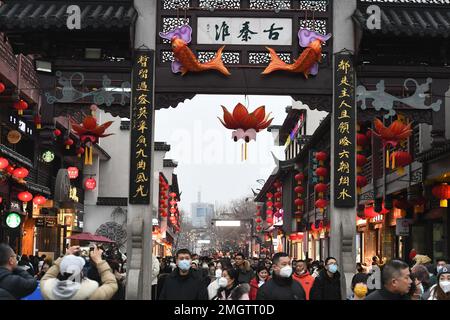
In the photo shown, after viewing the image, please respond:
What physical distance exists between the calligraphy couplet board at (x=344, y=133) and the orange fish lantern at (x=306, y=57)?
0.51m

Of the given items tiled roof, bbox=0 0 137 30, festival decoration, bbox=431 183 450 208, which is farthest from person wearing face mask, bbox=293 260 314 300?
festival decoration, bbox=431 183 450 208

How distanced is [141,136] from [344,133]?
419 cm

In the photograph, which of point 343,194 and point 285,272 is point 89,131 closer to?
point 343,194

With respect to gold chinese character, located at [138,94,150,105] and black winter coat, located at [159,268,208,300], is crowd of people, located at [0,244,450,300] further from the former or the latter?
gold chinese character, located at [138,94,150,105]

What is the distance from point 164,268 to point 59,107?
303 inches

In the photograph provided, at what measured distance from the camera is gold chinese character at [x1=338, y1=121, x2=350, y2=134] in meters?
14.8

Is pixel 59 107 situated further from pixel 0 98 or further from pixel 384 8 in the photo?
pixel 0 98

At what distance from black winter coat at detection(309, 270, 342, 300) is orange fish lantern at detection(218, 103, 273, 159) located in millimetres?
3904

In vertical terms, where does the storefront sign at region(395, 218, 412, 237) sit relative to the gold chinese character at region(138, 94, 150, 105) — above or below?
below

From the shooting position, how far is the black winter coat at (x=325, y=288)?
1178cm

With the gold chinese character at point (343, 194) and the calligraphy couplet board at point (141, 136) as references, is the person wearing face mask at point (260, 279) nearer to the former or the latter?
the gold chinese character at point (343, 194)

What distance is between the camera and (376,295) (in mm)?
6668

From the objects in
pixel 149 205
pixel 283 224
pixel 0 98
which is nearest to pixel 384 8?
pixel 149 205

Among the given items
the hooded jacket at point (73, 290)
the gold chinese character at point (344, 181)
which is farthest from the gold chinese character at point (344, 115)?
the hooded jacket at point (73, 290)
